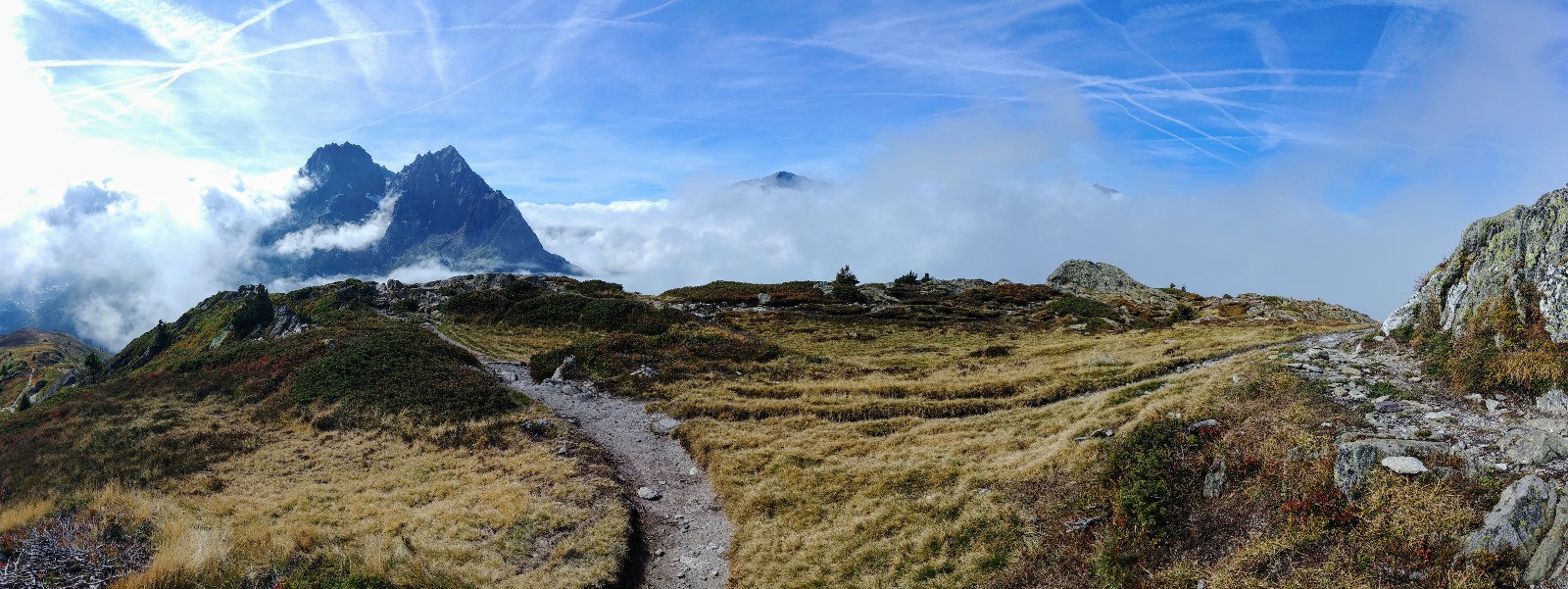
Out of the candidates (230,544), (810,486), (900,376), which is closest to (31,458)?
(230,544)

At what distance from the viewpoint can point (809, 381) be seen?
36469 millimetres

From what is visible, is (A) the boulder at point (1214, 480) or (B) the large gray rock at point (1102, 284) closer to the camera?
(A) the boulder at point (1214, 480)

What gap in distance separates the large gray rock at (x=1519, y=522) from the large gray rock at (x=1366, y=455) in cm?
178

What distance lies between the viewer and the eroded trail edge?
56.7 ft

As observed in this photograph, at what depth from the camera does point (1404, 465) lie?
1127 cm

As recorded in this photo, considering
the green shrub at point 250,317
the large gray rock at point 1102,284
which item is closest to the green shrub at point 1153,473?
the large gray rock at point 1102,284

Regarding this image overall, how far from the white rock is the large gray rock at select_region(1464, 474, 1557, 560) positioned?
1.26 m

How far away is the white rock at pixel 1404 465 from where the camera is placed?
11.1 meters

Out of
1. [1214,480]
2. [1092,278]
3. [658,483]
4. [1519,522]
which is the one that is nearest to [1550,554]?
[1519,522]

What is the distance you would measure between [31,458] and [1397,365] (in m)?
55.2

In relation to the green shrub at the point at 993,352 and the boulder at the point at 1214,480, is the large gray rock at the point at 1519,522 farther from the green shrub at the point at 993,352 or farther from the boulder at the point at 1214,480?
the green shrub at the point at 993,352

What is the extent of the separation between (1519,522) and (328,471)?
33168mm

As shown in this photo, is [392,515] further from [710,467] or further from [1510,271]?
[1510,271]

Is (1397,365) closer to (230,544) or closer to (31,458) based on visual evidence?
(230,544)
